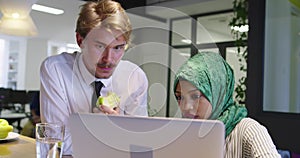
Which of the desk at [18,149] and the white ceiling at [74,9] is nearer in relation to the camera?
the desk at [18,149]

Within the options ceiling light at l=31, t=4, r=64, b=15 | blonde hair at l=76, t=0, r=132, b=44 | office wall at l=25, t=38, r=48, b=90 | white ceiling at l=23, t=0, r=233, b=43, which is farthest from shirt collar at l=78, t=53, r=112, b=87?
office wall at l=25, t=38, r=48, b=90

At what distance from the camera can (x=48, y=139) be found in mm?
901

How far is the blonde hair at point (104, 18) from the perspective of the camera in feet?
3.69

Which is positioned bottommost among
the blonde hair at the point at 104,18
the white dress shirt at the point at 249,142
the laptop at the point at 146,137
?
the white dress shirt at the point at 249,142

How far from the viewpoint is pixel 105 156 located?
0.67 metres

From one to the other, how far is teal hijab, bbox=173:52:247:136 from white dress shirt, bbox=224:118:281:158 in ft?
0.09

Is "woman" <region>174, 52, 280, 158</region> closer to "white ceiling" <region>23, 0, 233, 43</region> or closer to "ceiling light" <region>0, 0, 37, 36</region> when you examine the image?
"ceiling light" <region>0, 0, 37, 36</region>

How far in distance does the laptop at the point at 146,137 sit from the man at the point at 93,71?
425 millimetres

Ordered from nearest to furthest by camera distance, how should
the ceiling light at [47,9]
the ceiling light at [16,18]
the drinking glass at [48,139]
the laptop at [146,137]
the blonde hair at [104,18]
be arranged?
1. the laptop at [146,137]
2. the drinking glass at [48,139]
3. the blonde hair at [104,18]
4. the ceiling light at [16,18]
5. the ceiling light at [47,9]

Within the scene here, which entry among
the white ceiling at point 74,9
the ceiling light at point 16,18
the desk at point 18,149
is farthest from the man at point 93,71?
the white ceiling at point 74,9

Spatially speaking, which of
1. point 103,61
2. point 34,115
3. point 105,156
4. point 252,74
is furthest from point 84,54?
point 34,115

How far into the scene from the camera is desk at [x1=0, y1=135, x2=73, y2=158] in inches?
45.5

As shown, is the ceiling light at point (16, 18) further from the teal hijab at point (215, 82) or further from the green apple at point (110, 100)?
the teal hijab at point (215, 82)

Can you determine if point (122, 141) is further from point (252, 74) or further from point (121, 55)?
point (252, 74)
